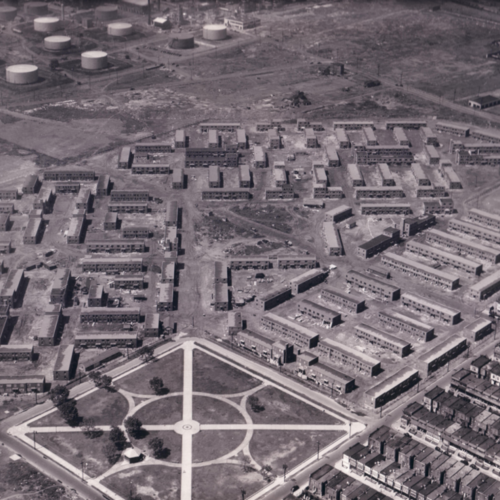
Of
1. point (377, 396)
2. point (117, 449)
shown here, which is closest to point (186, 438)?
point (117, 449)

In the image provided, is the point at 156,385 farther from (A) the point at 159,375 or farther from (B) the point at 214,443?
(B) the point at 214,443

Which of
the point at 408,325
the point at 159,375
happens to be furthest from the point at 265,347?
the point at 408,325

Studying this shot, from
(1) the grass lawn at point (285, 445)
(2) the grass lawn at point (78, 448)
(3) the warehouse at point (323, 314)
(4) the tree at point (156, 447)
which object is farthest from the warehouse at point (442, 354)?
(2) the grass lawn at point (78, 448)

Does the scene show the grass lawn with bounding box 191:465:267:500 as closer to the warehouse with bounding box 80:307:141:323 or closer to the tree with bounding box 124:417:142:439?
the tree with bounding box 124:417:142:439

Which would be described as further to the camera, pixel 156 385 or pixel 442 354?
pixel 442 354

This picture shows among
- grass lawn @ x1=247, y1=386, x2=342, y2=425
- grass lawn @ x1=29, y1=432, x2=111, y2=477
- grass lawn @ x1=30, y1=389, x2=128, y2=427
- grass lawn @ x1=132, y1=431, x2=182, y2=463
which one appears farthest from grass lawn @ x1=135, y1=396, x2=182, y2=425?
grass lawn @ x1=247, y1=386, x2=342, y2=425

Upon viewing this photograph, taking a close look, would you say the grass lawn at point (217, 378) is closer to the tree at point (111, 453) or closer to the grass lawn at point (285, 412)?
the grass lawn at point (285, 412)

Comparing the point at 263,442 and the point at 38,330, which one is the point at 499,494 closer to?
the point at 263,442
